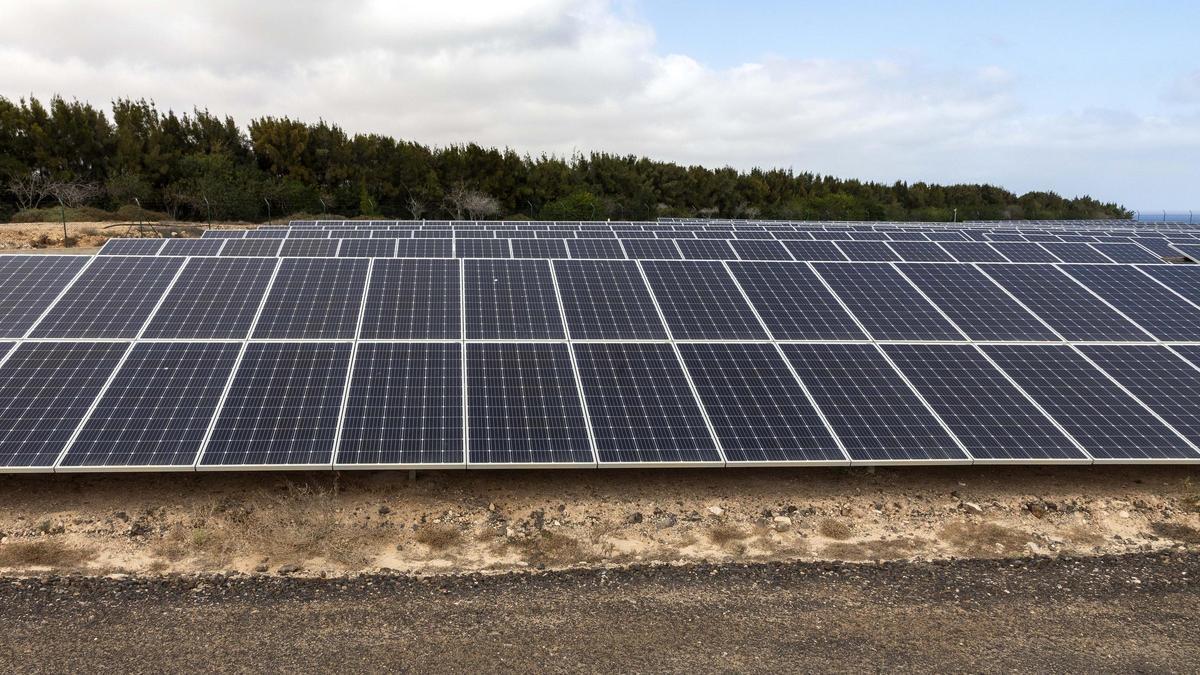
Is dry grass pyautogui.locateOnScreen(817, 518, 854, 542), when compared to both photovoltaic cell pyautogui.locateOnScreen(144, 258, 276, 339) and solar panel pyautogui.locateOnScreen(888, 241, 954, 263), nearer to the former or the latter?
solar panel pyautogui.locateOnScreen(888, 241, 954, 263)

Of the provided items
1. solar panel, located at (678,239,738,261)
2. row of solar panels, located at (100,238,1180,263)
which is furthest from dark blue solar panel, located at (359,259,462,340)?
solar panel, located at (678,239,738,261)

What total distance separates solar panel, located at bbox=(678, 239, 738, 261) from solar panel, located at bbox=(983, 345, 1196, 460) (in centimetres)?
776

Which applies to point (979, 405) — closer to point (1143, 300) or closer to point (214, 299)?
point (1143, 300)

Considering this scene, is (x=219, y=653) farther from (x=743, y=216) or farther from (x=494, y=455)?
(x=743, y=216)

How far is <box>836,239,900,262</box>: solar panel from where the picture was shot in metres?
20.1

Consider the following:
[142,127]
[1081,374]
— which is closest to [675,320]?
[1081,374]

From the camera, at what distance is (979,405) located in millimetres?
12344

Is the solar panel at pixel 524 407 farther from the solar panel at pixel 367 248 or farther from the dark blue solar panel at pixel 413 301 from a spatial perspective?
the solar panel at pixel 367 248

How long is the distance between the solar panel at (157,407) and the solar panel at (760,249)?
536 inches

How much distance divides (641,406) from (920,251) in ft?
45.5

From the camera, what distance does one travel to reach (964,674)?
7.25 m

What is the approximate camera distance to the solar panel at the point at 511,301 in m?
13.5

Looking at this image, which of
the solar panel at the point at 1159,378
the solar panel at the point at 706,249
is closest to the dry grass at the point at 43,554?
the solar panel at the point at 706,249

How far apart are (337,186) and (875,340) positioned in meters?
67.9
